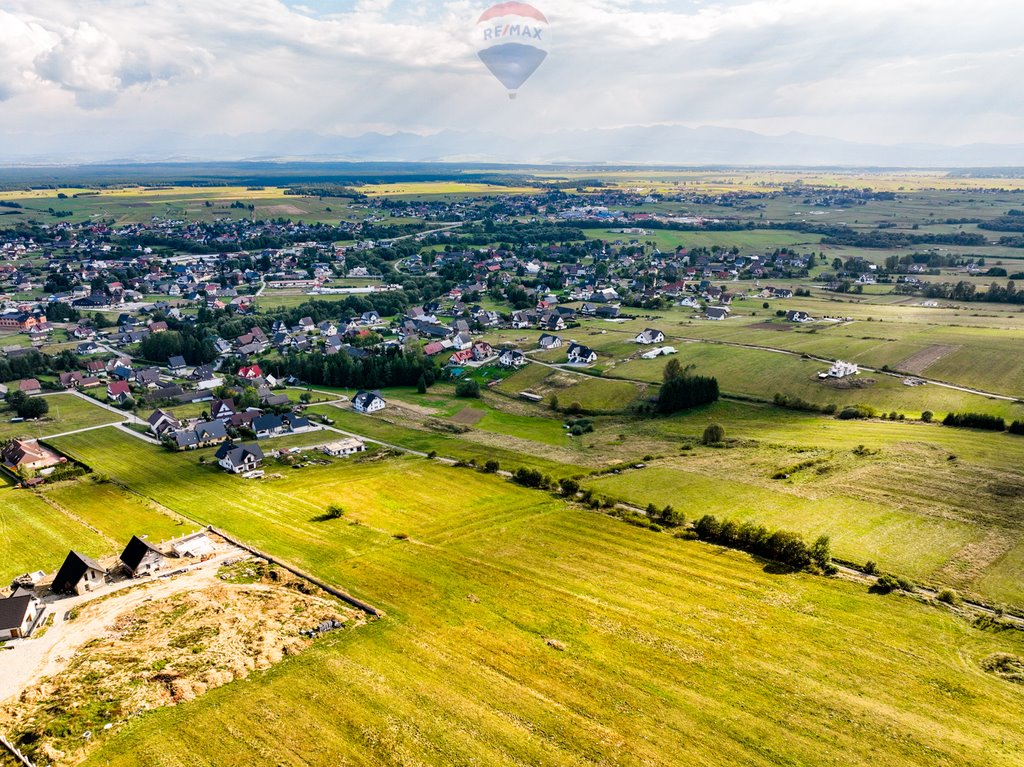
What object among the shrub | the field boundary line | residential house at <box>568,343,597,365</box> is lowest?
the field boundary line

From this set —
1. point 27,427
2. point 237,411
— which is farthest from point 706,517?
point 27,427

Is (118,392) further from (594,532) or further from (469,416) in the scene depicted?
(594,532)

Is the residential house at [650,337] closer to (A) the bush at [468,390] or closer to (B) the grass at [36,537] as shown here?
(A) the bush at [468,390]

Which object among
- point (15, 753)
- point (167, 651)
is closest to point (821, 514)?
point (167, 651)

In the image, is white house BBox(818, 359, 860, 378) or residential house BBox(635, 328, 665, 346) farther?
residential house BBox(635, 328, 665, 346)

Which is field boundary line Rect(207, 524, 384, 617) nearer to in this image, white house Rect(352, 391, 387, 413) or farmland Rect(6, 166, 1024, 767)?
farmland Rect(6, 166, 1024, 767)

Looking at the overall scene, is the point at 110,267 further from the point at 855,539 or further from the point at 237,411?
the point at 855,539

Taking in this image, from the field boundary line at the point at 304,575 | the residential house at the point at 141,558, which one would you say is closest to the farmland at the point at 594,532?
the field boundary line at the point at 304,575

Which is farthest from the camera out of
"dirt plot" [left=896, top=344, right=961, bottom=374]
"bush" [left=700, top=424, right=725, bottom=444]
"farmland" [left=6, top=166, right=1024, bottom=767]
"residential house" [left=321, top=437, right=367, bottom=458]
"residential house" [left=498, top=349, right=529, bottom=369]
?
"residential house" [left=498, top=349, right=529, bottom=369]

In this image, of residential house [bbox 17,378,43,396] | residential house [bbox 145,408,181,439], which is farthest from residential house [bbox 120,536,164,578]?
residential house [bbox 17,378,43,396]
